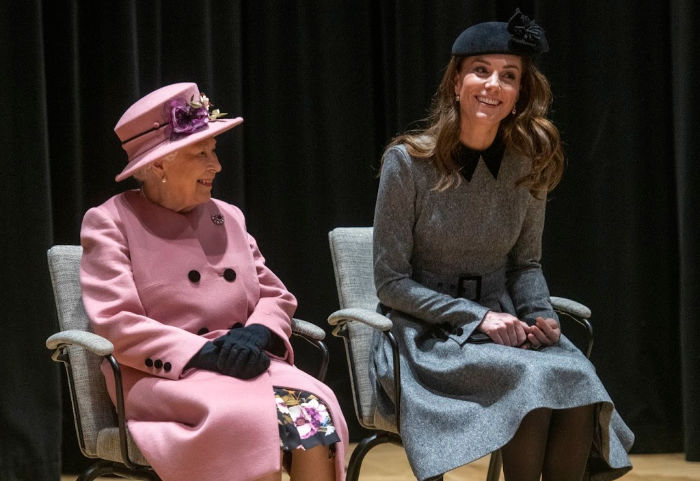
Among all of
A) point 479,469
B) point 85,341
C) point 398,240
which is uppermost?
point 398,240

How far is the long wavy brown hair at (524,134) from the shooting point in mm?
3158

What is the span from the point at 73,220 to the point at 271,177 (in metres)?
0.82

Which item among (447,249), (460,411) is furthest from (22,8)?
(460,411)

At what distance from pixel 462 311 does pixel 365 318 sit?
11.0 inches

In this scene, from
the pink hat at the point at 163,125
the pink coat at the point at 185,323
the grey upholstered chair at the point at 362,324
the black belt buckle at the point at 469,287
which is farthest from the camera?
the black belt buckle at the point at 469,287

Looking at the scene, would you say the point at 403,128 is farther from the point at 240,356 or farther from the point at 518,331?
the point at 240,356

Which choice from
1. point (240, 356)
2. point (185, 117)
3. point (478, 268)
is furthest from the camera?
point (478, 268)

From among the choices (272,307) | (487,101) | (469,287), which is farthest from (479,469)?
(487,101)

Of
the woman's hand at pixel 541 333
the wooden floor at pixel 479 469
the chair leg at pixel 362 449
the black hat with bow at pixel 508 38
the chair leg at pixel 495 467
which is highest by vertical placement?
the black hat with bow at pixel 508 38

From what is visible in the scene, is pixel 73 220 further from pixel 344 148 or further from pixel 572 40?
pixel 572 40

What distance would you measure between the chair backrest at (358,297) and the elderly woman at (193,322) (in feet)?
0.78

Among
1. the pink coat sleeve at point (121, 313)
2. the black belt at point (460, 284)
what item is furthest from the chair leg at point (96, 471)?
the black belt at point (460, 284)

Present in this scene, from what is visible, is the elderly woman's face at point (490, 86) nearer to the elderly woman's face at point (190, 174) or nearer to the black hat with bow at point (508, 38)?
the black hat with bow at point (508, 38)

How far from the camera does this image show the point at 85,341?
2629 mm
